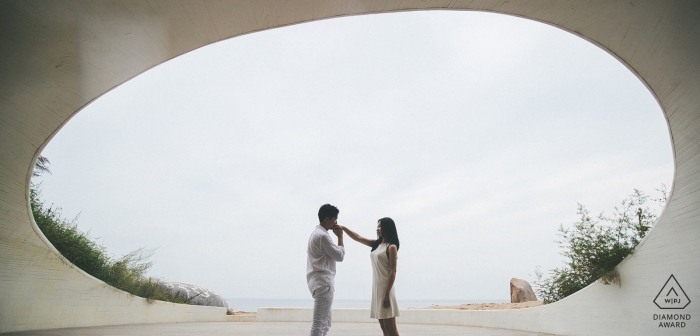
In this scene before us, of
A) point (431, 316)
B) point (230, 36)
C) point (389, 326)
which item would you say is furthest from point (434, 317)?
point (230, 36)

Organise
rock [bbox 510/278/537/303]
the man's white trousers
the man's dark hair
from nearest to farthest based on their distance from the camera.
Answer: the man's white trousers < the man's dark hair < rock [bbox 510/278/537/303]

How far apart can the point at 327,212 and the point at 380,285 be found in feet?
2.54

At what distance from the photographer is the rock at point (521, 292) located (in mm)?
10797

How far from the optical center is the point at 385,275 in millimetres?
3570

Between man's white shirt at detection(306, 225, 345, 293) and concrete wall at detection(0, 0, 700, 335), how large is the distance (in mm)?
2461

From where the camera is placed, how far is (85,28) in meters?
4.02

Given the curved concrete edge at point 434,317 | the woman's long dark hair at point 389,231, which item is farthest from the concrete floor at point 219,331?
the woman's long dark hair at point 389,231

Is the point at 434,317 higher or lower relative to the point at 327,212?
lower

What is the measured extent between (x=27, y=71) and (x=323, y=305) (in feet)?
12.8

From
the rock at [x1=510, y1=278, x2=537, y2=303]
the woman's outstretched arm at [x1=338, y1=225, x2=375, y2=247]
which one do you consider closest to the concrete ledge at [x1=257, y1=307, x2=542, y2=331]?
the rock at [x1=510, y1=278, x2=537, y2=303]

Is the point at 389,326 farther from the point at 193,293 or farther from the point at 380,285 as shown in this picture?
the point at 193,293

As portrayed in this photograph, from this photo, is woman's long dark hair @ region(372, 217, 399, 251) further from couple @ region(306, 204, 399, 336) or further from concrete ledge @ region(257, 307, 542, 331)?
concrete ledge @ region(257, 307, 542, 331)

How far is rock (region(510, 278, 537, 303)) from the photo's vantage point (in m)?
10.8

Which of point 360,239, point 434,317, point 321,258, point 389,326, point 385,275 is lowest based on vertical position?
point 434,317
